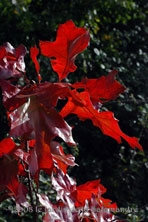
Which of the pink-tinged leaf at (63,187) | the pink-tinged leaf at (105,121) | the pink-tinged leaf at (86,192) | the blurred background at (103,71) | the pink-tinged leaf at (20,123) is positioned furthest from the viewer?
the blurred background at (103,71)

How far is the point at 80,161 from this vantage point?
10.2 feet

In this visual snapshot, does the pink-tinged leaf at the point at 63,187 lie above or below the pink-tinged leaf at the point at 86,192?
above

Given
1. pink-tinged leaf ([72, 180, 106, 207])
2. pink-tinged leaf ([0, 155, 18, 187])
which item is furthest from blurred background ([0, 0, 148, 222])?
pink-tinged leaf ([0, 155, 18, 187])

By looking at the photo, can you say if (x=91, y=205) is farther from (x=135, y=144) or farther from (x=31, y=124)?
(x=31, y=124)

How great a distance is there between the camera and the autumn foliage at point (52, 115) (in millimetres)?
887

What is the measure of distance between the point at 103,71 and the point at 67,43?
2.32m

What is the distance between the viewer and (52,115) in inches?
35.3

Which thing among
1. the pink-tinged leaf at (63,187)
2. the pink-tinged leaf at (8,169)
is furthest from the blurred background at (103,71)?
the pink-tinged leaf at (8,169)

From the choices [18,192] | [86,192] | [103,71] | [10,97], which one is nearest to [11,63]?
[10,97]

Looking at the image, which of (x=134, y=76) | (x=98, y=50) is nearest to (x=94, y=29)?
(x=98, y=50)

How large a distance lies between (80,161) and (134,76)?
2.38 feet

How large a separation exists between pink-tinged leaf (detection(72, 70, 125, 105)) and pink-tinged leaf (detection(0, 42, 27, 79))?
14 centimetres

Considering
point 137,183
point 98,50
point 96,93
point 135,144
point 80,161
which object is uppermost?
point 96,93

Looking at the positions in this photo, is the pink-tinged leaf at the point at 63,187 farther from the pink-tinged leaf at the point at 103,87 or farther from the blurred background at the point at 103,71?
the blurred background at the point at 103,71
